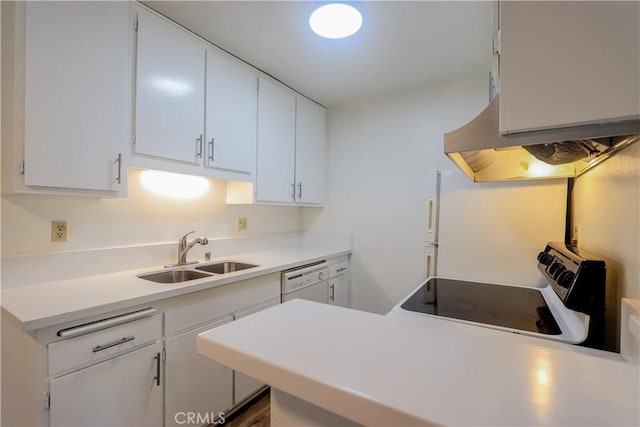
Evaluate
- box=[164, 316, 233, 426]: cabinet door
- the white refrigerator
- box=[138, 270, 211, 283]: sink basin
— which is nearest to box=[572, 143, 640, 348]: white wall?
the white refrigerator

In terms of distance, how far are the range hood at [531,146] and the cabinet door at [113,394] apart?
1.55 m

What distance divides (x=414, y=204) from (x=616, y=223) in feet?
5.53

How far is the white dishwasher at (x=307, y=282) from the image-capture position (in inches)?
83.0

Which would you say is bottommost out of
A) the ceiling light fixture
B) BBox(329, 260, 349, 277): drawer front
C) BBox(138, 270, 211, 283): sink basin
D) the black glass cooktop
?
BBox(329, 260, 349, 277): drawer front

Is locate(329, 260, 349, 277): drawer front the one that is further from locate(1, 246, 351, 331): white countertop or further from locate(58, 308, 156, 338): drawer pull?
locate(58, 308, 156, 338): drawer pull

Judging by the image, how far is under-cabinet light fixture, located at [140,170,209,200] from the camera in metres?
1.92

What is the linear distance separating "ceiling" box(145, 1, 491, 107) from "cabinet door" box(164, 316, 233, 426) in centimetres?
173

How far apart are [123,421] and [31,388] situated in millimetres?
381

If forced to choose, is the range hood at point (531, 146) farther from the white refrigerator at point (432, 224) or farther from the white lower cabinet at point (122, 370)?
the white lower cabinet at point (122, 370)

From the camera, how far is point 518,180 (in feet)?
5.49

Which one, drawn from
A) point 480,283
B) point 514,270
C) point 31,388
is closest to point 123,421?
point 31,388

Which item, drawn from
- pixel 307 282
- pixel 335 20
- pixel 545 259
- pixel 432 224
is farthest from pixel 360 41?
pixel 307 282

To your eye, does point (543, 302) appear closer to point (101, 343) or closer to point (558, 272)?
point (558, 272)

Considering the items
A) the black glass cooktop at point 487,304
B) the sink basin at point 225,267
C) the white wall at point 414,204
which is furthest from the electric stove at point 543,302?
the sink basin at point 225,267
